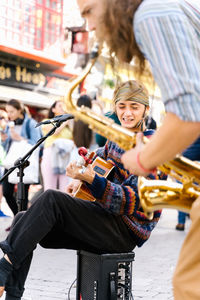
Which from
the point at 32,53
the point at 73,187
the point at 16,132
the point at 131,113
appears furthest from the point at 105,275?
the point at 32,53

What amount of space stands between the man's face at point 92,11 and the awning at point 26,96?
13.3 meters

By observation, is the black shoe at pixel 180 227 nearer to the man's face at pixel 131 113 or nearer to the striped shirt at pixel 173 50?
the man's face at pixel 131 113

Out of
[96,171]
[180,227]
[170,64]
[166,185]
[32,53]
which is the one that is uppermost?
[32,53]

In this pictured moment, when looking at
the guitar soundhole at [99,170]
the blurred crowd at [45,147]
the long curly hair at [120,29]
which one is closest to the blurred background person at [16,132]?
the blurred crowd at [45,147]

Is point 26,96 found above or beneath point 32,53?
beneath

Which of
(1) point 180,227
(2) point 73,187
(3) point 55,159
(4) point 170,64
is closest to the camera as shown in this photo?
(4) point 170,64

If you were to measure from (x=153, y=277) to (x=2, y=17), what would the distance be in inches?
494

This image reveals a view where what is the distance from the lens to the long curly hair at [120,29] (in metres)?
1.74

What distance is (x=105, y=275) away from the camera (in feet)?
10.1

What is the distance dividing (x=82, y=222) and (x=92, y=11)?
1491 millimetres

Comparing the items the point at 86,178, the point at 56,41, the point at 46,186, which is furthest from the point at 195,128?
the point at 56,41

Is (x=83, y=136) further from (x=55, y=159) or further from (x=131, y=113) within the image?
(x=131, y=113)

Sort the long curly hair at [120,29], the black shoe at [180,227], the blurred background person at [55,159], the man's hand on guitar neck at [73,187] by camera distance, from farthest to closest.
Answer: the black shoe at [180,227] < the blurred background person at [55,159] < the man's hand on guitar neck at [73,187] < the long curly hair at [120,29]

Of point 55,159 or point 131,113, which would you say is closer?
point 131,113
